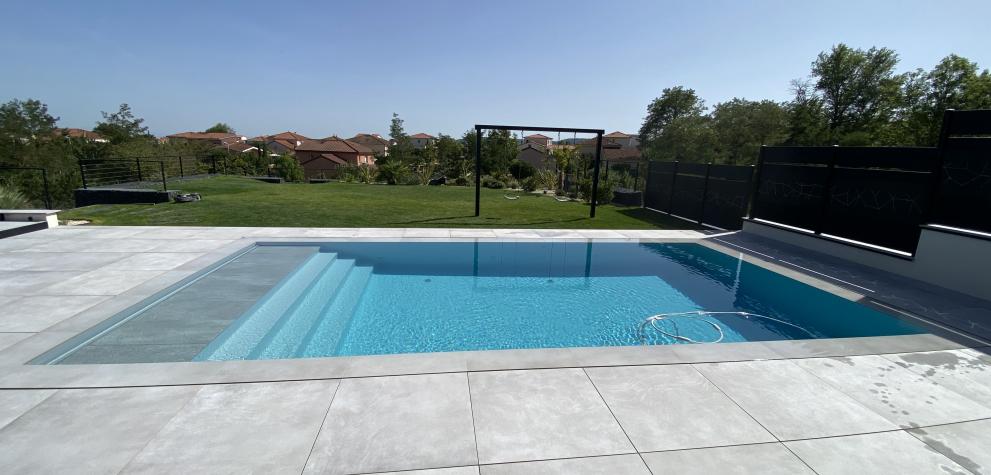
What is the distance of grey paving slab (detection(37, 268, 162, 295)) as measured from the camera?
5.04 meters

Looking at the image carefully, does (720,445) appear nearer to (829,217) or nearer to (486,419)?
(486,419)

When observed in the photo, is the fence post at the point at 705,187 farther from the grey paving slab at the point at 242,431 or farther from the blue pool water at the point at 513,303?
the grey paving slab at the point at 242,431

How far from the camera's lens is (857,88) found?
35219mm

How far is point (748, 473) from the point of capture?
2408 millimetres

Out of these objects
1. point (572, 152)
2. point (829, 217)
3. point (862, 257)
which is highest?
point (572, 152)

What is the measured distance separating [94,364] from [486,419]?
347 centimetres

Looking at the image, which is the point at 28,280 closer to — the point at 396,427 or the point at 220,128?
the point at 396,427

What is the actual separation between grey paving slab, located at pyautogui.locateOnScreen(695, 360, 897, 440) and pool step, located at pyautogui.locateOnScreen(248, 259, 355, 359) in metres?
4.35

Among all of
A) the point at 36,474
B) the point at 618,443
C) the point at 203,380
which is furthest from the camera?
the point at 203,380

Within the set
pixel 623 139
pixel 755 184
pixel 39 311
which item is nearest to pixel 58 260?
pixel 39 311

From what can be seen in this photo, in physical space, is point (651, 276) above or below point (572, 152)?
below

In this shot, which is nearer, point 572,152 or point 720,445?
point 720,445

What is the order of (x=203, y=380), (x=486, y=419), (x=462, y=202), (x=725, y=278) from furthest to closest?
(x=462, y=202) → (x=725, y=278) → (x=203, y=380) → (x=486, y=419)

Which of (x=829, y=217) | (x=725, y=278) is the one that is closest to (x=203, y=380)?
(x=725, y=278)
